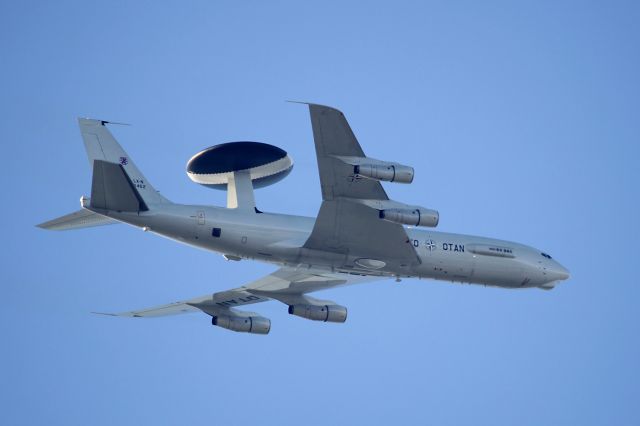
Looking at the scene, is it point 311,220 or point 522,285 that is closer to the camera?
point 311,220

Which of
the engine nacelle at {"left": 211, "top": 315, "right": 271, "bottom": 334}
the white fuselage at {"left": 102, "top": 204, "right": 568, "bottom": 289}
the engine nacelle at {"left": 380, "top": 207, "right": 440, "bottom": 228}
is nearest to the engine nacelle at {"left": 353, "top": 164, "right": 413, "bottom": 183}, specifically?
the engine nacelle at {"left": 380, "top": 207, "right": 440, "bottom": 228}

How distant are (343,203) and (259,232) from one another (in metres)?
3.92

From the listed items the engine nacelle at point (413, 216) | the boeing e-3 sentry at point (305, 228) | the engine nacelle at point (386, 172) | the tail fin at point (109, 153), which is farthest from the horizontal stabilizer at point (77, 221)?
the engine nacelle at point (413, 216)

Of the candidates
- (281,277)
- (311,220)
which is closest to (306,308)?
(281,277)

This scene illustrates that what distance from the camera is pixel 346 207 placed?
132 feet

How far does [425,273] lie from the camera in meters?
44.7

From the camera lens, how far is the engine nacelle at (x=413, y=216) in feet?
131

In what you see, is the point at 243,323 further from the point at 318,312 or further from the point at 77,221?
the point at 77,221

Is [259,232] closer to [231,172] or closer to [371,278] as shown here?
[231,172]

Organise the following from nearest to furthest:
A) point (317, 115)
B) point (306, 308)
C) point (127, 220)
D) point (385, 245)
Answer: point (317, 115), point (127, 220), point (385, 245), point (306, 308)

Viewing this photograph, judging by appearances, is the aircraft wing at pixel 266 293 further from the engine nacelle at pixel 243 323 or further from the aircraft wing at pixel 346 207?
the aircraft wing at pixel 346 207

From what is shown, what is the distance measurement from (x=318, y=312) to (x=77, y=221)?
11.9 m

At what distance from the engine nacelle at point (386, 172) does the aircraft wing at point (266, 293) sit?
839 cm

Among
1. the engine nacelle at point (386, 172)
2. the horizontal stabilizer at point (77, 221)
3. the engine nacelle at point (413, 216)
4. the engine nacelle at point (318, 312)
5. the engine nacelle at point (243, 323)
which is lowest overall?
the engine nacelle at point (243, 323)
